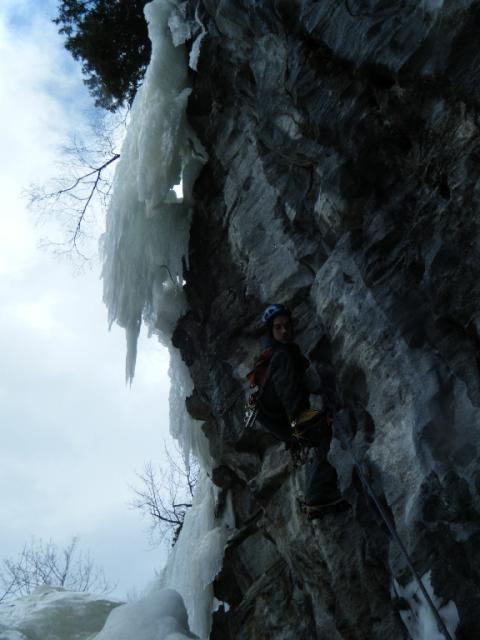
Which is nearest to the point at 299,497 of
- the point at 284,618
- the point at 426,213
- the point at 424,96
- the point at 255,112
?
the point at 284,618

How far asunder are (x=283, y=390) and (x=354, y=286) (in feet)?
2.91

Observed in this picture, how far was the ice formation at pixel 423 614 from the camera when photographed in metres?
3.61

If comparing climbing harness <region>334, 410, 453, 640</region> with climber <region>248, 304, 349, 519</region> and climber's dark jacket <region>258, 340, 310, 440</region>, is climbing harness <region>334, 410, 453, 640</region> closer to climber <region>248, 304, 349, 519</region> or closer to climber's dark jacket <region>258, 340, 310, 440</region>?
climber <region>248, 304, 349, 519</region>

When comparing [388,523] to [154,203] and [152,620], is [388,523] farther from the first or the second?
[154,203]

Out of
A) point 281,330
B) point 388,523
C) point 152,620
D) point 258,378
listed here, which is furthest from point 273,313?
point 152,620

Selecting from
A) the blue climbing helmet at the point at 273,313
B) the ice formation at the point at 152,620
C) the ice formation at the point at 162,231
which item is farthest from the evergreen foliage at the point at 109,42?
the ice formation at the point at 152,620

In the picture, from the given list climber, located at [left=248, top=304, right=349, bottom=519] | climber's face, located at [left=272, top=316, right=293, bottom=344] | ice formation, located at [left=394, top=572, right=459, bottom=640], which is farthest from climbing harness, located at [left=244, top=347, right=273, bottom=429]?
ice formation, located at [left=394, top=572, right=459, bottom=640]

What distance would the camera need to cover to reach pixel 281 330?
5.02 meters

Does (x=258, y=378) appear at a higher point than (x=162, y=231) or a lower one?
lower

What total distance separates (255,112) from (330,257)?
2.00 metres

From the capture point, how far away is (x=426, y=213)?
161 inches

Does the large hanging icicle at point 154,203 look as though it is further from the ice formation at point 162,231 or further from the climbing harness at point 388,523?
the climbing harness at point 388,523

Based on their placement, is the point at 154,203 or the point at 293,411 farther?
the point at 154,203

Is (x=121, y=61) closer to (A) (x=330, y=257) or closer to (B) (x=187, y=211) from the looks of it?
(B) (x=187, y=211)
